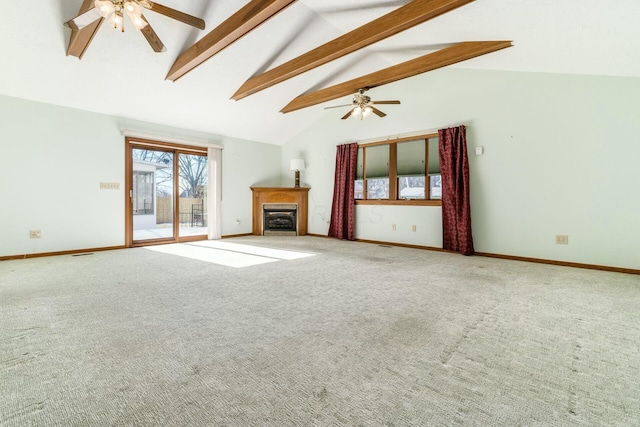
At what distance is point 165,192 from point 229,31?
3872 millimetres

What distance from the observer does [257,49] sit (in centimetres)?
427

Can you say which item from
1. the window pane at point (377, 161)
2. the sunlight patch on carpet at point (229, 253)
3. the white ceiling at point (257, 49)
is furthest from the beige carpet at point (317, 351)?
the window pane at point (377, 161)

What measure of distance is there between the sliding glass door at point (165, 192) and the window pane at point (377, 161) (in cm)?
372

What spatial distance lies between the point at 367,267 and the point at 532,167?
290 cm

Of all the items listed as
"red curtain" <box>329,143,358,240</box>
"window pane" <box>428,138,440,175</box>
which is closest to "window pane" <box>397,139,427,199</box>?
"window pane" <box>428,138,440,175</box>

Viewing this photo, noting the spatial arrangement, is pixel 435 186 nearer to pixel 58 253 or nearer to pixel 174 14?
pixel 174 14

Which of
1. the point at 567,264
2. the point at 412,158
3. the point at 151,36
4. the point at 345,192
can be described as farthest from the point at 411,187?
the point at 151,36

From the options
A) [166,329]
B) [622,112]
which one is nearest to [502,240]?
[622,112]

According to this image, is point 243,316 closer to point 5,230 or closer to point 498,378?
point 498,378

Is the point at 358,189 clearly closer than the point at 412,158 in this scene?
No

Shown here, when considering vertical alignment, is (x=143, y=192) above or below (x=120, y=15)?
below

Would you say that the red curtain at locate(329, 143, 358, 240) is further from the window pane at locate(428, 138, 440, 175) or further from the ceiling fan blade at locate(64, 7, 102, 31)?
the ceiling fan blade at locate(64, 7, 102, 31)

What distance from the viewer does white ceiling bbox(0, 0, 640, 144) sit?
9.34ft

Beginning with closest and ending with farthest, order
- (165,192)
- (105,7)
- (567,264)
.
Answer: (105,7)
(567,264)
(165,192)
